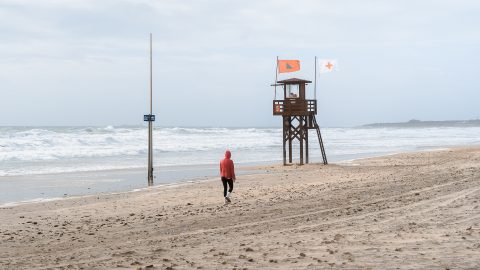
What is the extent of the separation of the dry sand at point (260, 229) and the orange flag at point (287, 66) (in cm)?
1294

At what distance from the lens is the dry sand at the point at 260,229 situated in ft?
26.2

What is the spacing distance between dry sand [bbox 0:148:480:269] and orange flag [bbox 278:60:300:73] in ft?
42.5

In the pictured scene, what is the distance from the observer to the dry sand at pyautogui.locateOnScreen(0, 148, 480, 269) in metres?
7.97

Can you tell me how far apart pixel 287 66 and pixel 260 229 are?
794 inches

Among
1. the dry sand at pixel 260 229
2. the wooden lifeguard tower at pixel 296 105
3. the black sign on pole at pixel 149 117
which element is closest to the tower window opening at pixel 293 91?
the wooden lifeguard tower at pixel 296 105

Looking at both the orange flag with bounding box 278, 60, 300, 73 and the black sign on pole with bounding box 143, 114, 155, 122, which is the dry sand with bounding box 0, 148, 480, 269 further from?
the orange flag with bounding box 278, 60, 300, 73

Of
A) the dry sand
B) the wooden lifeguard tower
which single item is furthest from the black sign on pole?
the wooden lifeguard tower

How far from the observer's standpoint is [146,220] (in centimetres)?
1236

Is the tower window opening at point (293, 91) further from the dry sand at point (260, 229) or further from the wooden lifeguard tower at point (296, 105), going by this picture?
the dry sand at point (260, 229)

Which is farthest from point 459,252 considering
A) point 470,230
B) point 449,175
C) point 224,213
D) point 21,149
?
point 21,149

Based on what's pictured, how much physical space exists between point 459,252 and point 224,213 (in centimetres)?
597

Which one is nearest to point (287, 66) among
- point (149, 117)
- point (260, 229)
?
point (149, 117)

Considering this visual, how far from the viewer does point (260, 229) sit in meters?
10.5

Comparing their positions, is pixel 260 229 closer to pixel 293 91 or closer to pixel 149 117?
pixel 149 117
